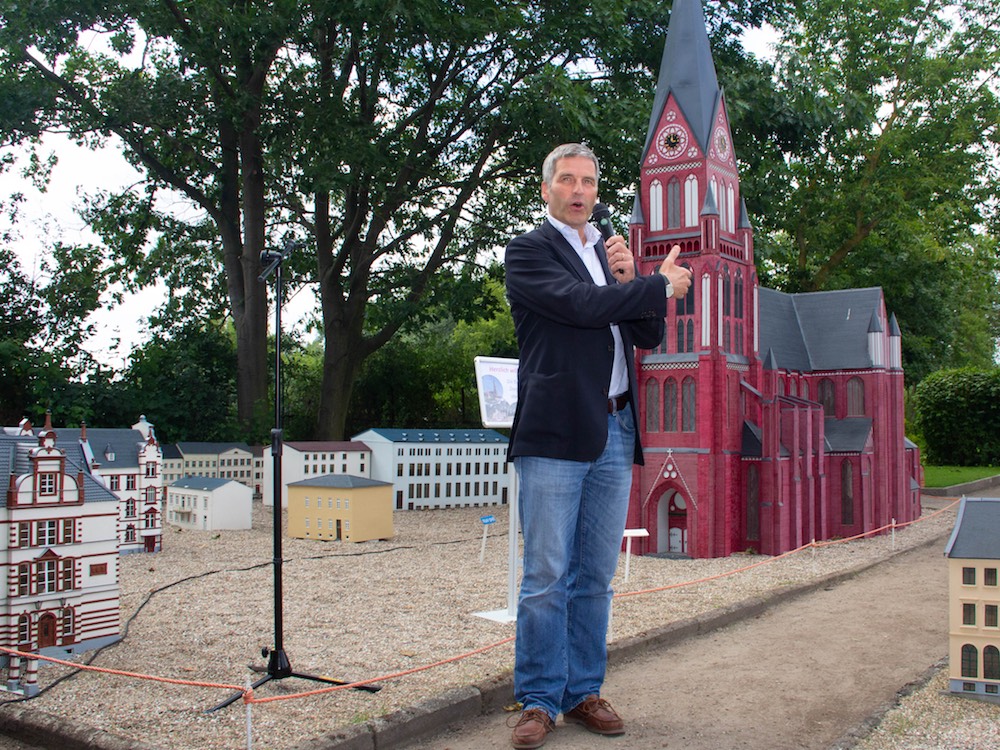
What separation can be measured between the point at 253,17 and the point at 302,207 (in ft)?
18.6

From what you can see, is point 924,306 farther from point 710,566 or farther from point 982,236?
point 710,566

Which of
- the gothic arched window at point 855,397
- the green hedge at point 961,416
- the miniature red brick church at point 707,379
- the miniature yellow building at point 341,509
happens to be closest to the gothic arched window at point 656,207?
the miniature red brick church at point 707,379

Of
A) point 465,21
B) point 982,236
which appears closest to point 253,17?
point 465,21

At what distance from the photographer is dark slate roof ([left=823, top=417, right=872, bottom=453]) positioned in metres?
15.9

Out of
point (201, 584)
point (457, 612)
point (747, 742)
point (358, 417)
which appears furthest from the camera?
point (358, 417)

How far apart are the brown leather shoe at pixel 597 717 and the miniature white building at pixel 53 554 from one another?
148 inches

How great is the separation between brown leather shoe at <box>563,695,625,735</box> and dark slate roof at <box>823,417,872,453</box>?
12.5m

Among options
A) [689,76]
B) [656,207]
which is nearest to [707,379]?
[656,207]

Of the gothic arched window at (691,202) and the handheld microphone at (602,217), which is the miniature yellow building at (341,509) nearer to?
the gothic arched window at (691,202)

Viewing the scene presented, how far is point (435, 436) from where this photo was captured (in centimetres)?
2180

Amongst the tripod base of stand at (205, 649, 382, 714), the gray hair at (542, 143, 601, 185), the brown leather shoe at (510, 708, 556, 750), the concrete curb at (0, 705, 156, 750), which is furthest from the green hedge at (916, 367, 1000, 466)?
the concrete curb at (0, 705, 156, 750)

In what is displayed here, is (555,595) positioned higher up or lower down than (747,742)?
higher up

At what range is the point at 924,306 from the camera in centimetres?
2734

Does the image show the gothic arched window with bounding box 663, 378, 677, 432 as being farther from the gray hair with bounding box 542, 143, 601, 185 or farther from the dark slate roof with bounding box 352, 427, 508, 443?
the gray hair with bounding box 542, 143, 601, 185
